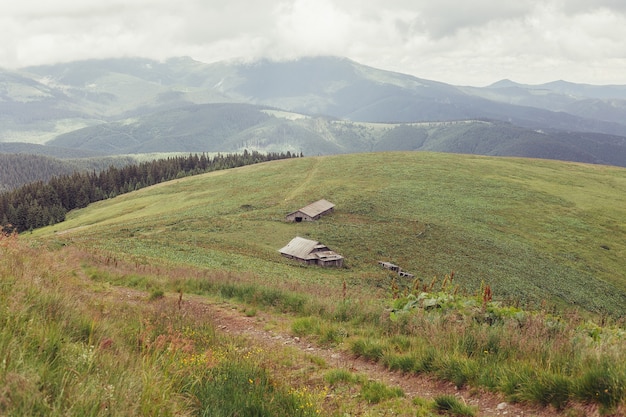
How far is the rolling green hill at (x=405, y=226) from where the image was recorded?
151ft

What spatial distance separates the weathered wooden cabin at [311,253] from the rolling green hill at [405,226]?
1561mm

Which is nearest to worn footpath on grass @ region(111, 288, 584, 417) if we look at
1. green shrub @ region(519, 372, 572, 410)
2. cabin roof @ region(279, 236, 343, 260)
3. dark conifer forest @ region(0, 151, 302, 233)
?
green shrub @ region(519, 372, 572, 410)

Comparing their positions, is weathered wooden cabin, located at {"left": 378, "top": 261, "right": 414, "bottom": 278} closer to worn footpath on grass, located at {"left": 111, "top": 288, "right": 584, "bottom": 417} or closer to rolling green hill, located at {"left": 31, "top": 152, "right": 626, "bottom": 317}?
rolling green hill, located at {"left": 31, "top": 152, "right": 626, "bottom": 317}

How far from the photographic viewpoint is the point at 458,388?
8078 mm

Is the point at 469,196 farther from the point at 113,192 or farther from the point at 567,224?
the point at 113,192

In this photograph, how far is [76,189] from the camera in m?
120

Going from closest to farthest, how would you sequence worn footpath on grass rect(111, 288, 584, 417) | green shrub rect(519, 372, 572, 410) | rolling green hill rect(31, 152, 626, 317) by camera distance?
1. green shrub rect(519, 372, 572, 410)
2. worn footpath on grass rect(111, 288, 584, 417)
3. rolling green hill rect(31, 152, 626, 317)

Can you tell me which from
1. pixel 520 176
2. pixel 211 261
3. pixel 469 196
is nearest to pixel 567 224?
pixel 469 196

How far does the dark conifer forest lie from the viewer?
101 meters

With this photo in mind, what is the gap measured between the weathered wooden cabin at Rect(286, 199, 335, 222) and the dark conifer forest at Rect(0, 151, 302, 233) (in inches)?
1953

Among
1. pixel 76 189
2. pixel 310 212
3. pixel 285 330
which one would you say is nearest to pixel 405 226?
pixel 310 212

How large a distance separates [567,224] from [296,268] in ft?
184

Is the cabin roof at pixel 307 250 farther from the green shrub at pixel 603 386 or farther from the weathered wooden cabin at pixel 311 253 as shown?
the green shrub at pixel 603 386

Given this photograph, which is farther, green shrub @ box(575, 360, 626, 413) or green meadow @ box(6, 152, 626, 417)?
green shrub @ box(575, 360, 626, 413)
